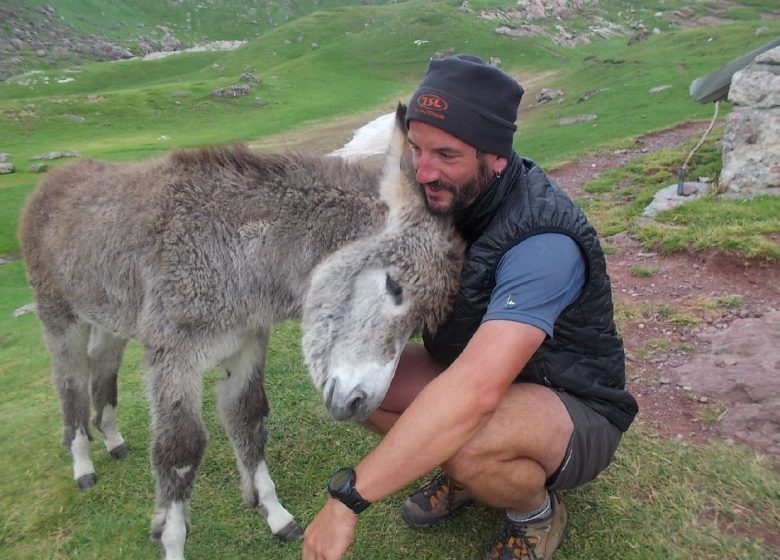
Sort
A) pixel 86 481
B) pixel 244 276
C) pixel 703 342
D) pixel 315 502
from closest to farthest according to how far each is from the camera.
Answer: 1. pixel 244 276
2. pixel 315 502
3. pixel 86 481
4. pixel 703 342

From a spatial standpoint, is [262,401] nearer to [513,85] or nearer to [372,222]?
[372,222]

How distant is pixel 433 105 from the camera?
3041 millimetres

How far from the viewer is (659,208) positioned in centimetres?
974

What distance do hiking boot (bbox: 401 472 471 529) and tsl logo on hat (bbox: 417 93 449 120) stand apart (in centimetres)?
250

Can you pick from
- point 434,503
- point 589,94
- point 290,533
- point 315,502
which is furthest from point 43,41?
point 434,503

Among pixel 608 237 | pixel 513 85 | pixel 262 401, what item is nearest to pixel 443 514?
pixel 262 401

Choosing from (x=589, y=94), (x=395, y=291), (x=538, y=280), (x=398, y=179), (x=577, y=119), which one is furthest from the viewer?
(x=589, y=94)

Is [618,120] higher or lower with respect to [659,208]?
lower

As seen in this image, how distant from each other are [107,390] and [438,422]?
4.17 m

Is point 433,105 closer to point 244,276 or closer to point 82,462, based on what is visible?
point 244,276

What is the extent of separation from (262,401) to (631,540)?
281 cm

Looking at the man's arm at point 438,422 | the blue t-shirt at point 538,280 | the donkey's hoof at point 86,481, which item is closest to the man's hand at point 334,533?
the man's arm at point 438,422

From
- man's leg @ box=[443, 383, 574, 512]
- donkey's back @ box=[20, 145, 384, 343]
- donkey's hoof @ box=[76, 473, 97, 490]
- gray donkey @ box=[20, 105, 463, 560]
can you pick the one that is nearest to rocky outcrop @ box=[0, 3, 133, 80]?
donkey's hoof @ box=[76, 473, 97, 490]

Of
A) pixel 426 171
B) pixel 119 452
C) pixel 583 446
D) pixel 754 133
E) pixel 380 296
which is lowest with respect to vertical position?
pixel 119 452
